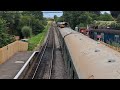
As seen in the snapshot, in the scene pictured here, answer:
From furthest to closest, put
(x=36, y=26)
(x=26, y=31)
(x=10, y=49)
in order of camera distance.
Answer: (x=36, y=26) → (x=26, y=31) → (x=10, y=49)

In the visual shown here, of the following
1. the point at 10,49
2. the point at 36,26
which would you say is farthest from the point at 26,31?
the point at 10,49

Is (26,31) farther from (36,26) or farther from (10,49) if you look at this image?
(10,49)

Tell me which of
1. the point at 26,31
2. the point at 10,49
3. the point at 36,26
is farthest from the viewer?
the point at 36,26

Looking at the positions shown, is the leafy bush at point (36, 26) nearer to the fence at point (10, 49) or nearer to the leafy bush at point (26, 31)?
the leafy bush at point (26, 31)

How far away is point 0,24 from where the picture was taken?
28281 mm

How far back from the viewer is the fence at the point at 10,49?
22.9 metres

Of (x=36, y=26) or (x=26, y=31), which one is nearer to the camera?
(x=26, y=31)

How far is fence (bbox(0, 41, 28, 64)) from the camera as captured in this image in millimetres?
22856

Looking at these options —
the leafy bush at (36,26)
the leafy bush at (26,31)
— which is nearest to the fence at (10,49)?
the leafy bush at (26,31)

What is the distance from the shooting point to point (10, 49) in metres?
27.2

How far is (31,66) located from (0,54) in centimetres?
260

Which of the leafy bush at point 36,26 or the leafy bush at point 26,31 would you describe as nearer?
the leafy bush at point 26,31

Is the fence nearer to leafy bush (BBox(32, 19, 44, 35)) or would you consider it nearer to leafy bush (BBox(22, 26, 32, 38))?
leafy bush (BBox(22, 26, 32, 38))
